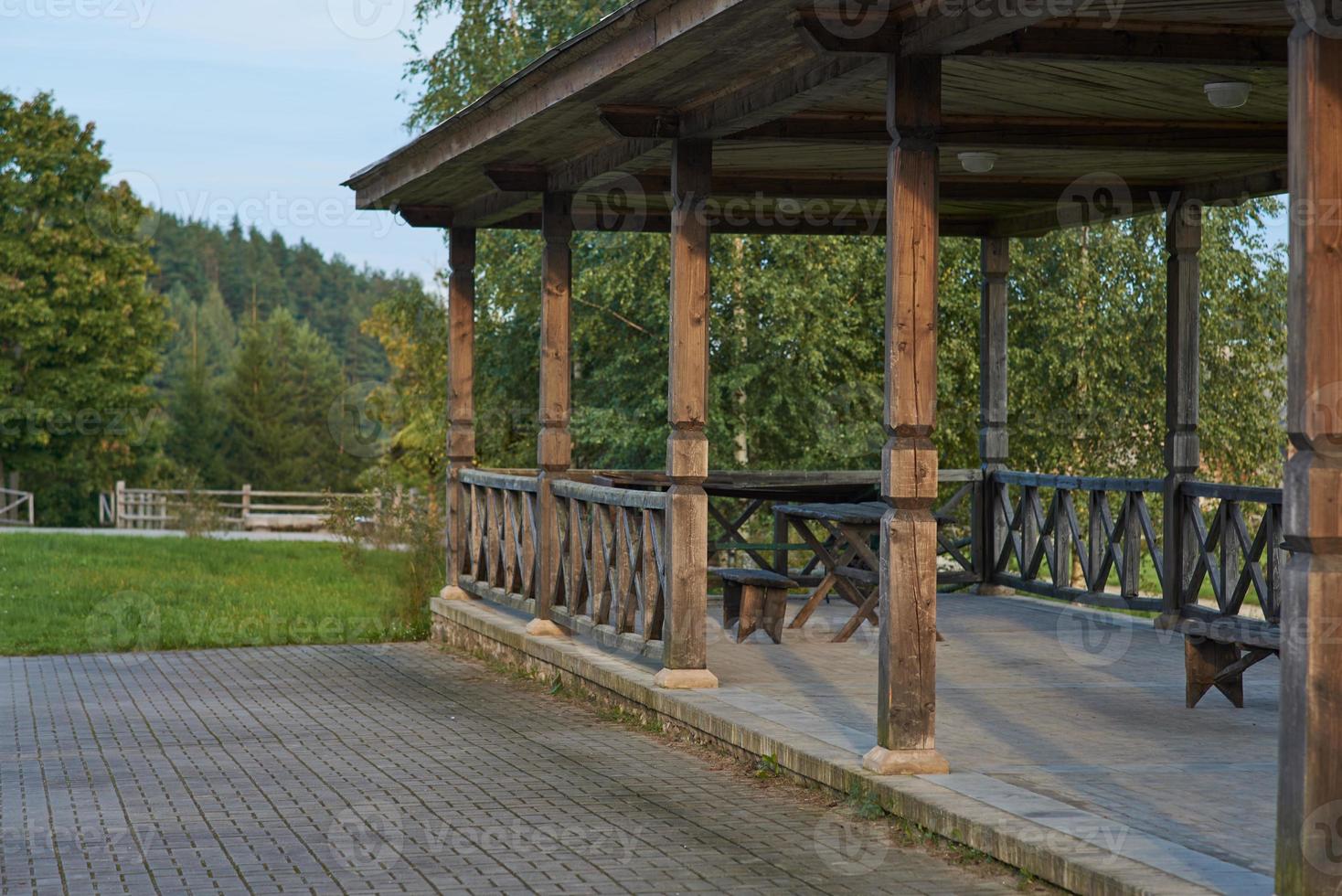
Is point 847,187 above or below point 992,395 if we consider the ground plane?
above

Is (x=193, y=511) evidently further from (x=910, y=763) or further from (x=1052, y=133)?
(x=910, y=763)

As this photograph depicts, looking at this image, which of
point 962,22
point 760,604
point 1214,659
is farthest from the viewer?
point 760,604

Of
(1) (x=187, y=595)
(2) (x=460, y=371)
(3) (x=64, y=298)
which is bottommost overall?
(1) (x=187, y=595)

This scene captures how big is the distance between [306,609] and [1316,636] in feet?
44.4

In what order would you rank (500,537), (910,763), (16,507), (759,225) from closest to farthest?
(910,763), (500,537), (759,225), (16,507)

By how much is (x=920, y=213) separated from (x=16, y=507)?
133 feet

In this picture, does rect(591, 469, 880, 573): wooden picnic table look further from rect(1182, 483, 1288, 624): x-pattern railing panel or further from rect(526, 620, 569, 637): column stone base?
rect(1182, 483, 1288, 624): x-pattern railing panel

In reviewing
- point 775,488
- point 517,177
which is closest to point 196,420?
point 775,488

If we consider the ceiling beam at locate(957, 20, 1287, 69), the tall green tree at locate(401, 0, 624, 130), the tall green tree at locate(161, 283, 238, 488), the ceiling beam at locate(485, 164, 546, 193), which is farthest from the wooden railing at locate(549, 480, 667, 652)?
the tall green tree at locate(161, 283, 238, 488)

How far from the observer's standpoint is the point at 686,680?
8.68 meters

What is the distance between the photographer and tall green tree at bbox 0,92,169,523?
41531mm

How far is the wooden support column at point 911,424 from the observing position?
650 cm

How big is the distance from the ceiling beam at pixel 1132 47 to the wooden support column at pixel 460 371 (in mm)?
6403

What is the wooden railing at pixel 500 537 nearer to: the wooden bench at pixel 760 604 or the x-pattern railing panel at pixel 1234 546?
the wooden bench at pixel 760 604
